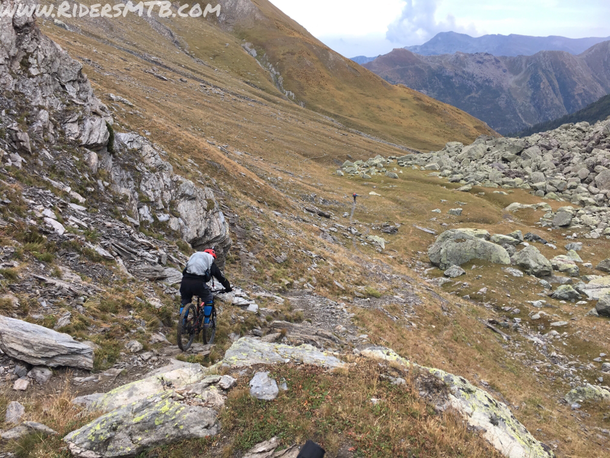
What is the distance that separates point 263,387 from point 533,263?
121 ft

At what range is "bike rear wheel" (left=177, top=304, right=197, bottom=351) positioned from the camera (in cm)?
1005

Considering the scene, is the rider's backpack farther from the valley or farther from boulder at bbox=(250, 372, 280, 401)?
boulder at bbox=(250, 372, 280, 401)

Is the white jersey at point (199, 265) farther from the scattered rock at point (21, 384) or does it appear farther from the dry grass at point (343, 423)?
the scattered rock at point (21, 384)

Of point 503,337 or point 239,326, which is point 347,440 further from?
point 503,337

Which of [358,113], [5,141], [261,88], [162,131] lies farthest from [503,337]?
[358,113]

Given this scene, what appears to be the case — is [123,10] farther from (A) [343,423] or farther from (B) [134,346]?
(A) [343,423]

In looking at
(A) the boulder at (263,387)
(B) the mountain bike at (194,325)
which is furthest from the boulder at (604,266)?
(A) the boulder at (263,387)

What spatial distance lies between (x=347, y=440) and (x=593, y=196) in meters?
82.9

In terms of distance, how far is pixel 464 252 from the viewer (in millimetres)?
36719

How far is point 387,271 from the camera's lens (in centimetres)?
3183

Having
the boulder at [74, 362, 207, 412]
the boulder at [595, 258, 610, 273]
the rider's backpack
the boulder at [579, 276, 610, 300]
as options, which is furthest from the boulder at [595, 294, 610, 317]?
the boulder at [74, 362, 207, 412]

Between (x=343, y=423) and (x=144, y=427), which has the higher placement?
(x=343, y=423)

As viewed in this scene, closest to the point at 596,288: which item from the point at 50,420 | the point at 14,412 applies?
the point at 50,420

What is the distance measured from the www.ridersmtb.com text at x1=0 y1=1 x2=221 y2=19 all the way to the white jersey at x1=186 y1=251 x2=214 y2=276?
73.5m
